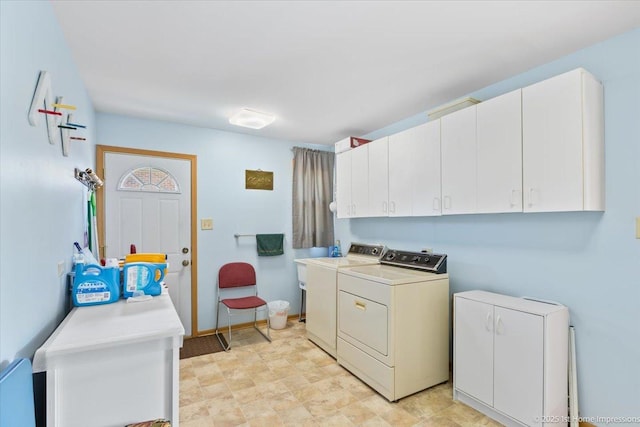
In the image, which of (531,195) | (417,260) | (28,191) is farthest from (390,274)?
(28,191)

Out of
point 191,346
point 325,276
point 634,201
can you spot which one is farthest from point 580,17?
point 191,346

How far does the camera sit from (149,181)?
345 centimetres

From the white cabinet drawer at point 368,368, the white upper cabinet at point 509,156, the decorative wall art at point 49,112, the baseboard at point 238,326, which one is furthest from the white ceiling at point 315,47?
the baseboard at point 238,326

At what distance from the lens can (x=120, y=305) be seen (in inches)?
71.9

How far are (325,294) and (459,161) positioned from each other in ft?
5.98

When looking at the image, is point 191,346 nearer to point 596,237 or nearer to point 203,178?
point 203,178

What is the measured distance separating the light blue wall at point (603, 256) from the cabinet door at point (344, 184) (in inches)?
67.7

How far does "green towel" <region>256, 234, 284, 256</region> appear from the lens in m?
4.05

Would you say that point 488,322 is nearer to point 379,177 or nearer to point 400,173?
point 400,173

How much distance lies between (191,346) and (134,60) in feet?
9.14

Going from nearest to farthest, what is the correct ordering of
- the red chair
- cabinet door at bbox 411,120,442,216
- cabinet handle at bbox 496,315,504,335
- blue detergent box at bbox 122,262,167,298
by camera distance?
blue detergent box at bbox 122,262,167,298, cabinet handle at bbox 496,315,504,335, cabinet door at bbox 411,120,442,216, the red chair

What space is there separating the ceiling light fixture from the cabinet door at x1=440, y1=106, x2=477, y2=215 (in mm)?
1728

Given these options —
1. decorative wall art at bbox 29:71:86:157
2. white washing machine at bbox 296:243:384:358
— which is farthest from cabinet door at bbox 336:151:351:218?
decorative wall art at bbox 29:71:86:157

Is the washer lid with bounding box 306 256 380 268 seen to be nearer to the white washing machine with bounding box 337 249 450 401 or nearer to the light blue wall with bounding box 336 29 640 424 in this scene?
the white washing machine with bounding box 337 249 450 401
